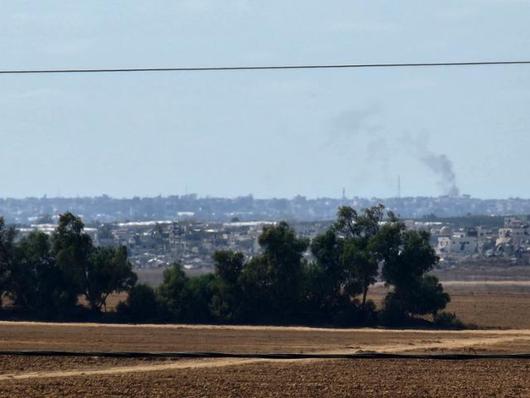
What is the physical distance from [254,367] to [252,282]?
2285 centimetres

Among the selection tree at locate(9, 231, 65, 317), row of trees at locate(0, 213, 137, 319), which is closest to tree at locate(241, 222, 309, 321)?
row of trees at locate(0, 213, 137, 319)

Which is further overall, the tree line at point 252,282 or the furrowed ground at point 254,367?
the tree line at point 252,282

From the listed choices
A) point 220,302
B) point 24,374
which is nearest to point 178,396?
point 24,374

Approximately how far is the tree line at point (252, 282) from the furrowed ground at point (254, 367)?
7002 millimetres

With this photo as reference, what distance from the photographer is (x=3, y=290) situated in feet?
171

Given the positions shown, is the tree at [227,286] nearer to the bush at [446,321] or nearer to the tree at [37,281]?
the tree at [37,281]

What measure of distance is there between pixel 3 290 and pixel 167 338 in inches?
570

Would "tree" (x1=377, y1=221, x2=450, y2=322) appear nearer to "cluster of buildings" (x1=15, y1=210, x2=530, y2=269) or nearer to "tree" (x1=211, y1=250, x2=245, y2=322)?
"tree" (x1=211, y1=250, x2=245, y2=322)

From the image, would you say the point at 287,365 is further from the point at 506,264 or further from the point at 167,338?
the point at 506,264

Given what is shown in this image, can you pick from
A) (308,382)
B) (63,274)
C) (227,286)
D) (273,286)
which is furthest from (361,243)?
(308,382)

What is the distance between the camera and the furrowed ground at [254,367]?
24.4 metres

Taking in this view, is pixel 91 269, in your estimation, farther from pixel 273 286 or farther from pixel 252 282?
pixel 273 286

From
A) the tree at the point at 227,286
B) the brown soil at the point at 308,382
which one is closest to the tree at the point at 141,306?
the tree at the point at 227,286

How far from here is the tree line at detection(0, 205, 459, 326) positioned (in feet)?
165
